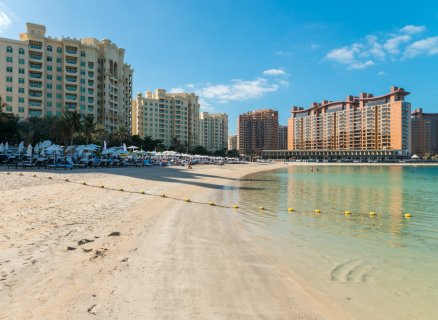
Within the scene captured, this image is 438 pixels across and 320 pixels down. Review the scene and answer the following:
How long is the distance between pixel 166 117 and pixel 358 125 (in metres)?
111

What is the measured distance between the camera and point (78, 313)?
3.93 metres

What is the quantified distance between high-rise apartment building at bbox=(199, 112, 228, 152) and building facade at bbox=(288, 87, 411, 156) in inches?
1921

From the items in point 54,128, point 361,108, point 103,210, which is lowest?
point 103,210

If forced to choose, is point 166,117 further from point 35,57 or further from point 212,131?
point 35,57

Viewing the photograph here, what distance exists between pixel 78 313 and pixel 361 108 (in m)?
188

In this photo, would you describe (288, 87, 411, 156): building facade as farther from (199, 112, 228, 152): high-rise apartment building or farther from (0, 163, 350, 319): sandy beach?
(0, 163, 350, 319): sandy beach

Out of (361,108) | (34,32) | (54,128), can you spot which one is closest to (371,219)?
(54,128)

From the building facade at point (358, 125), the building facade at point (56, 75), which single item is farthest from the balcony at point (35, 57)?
the building facade at point (358, 125)

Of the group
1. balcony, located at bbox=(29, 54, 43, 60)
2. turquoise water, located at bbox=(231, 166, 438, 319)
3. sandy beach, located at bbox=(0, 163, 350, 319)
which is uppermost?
balcony, located at bbox=(29, 54, 43, 60)

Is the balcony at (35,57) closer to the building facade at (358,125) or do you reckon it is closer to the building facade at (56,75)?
the building facade at (56,75)

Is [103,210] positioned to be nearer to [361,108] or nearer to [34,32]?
[34,32]

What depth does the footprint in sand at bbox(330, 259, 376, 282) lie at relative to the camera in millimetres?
6211

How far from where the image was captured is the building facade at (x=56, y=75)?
73750 millimetres

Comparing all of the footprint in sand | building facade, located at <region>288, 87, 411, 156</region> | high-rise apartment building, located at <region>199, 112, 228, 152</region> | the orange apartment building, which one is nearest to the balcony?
the footprint in sand
